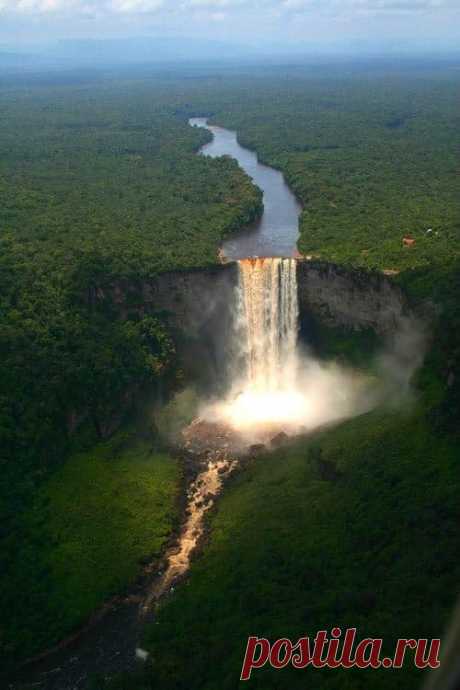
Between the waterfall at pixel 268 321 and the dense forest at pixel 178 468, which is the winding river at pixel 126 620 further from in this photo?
the waterfall at pixel 268 321

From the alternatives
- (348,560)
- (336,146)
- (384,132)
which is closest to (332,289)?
(348,560)

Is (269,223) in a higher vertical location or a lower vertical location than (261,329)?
higher

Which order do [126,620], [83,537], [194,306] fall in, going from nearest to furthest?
[126,620], [83,537], [194,306]

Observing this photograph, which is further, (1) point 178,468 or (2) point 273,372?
(2) point 273,372

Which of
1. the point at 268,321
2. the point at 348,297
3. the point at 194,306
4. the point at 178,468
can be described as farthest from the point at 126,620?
the point at 348,297

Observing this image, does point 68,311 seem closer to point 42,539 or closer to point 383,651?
point 42,539

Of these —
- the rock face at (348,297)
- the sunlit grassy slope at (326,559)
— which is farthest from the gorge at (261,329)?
the sunlit grassy slope at (326,559)

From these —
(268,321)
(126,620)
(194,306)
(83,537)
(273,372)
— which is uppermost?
(194,306)

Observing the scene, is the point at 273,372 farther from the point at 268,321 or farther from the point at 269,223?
the point at 269,223
